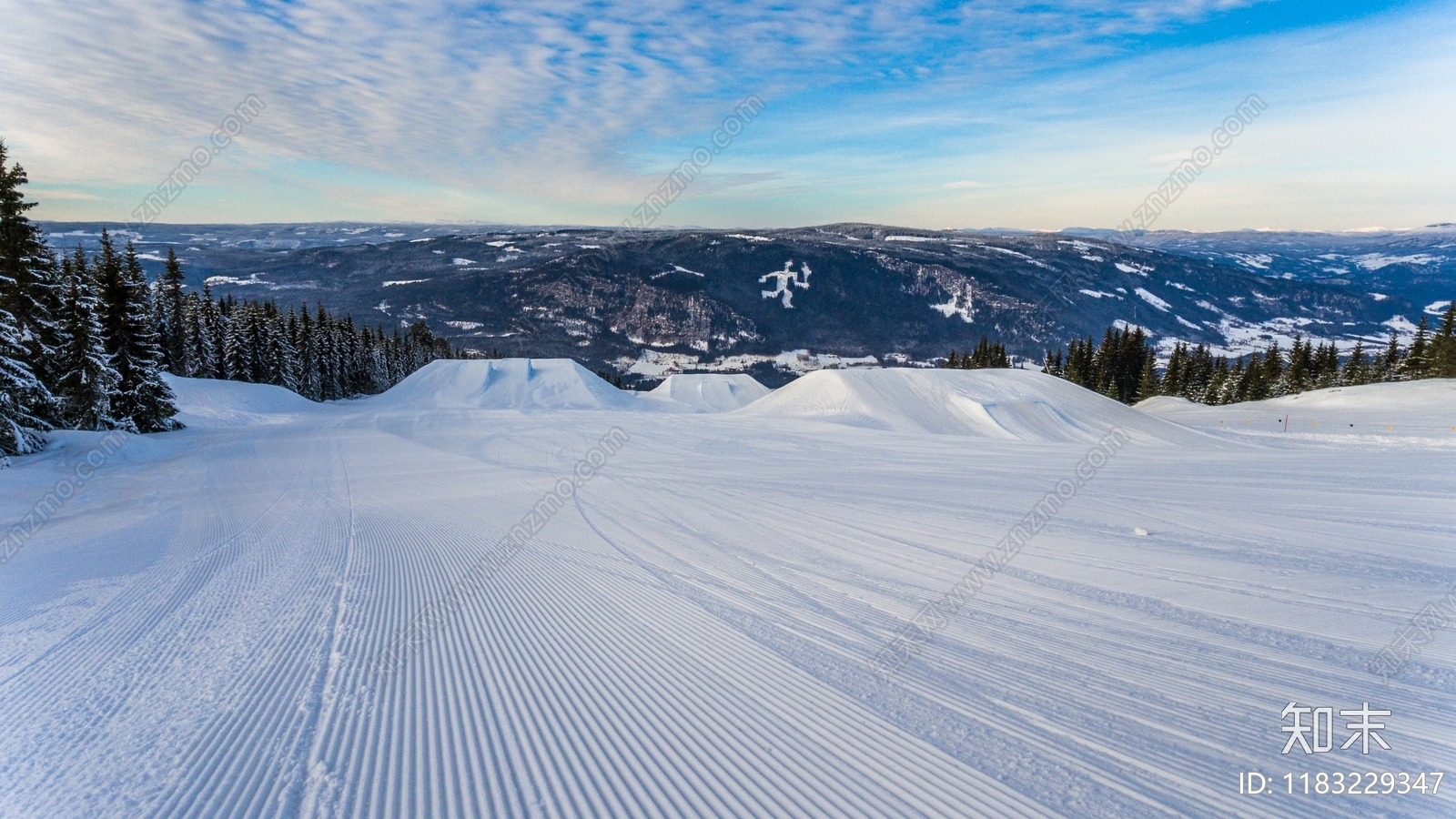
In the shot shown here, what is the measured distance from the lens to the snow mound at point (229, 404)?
102 ft

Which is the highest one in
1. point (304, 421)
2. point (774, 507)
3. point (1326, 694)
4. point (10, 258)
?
point (10, 258)

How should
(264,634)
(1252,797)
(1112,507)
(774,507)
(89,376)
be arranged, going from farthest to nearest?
1. (89,376)
2. (774,507)
3. (1112,507)
4. (264,634)
5. (1252,797)

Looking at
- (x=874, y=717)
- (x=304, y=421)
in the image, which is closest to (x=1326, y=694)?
(x=874, y=717)

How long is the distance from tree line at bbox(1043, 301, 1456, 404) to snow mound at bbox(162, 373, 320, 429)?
70.4 m

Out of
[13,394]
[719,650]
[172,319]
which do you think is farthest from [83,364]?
[172,319]

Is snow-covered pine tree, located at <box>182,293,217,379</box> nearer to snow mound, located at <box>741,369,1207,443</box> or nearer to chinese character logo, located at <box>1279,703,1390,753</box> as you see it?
snow mound, located at <box>741,369,1207,443</box>

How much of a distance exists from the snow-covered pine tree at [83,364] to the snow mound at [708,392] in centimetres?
3352

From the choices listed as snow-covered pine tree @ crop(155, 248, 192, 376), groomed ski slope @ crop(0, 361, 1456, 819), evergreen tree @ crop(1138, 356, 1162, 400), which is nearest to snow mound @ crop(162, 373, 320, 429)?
snow-covered pine tree @ crop(155, 248, 192, 376)

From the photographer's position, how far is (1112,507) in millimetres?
9969

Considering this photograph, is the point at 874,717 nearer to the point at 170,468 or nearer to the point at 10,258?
the point at 170,468

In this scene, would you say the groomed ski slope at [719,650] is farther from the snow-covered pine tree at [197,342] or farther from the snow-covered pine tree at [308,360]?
the snow-covered pine tree at [308,360]

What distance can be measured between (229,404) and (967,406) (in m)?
39.7

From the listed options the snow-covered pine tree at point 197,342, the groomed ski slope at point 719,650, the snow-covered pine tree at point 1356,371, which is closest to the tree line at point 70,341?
the groomed ski slope at point 719,650

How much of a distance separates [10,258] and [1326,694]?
Result: 30488 mm
